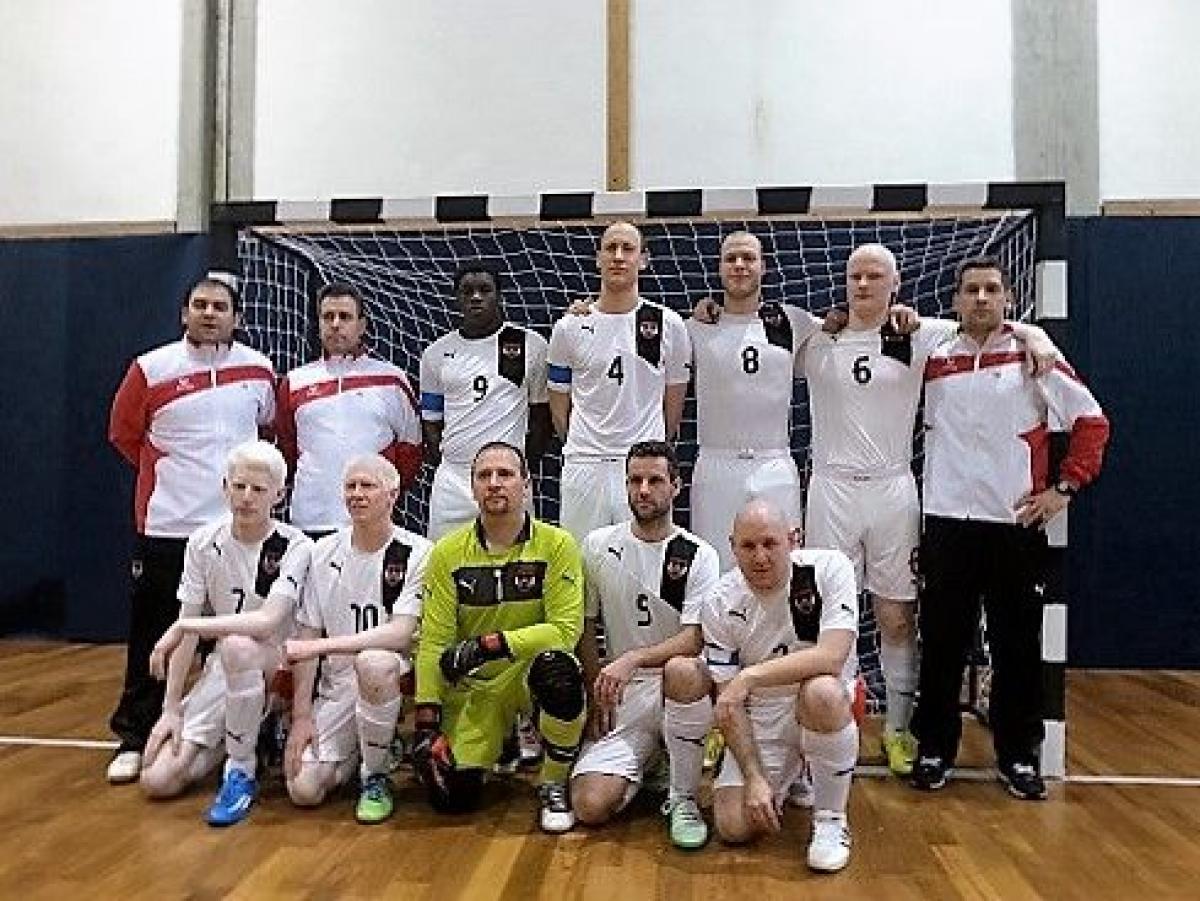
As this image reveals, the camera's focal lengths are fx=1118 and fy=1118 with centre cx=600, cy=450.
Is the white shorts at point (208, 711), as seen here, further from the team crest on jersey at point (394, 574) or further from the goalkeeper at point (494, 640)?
the goalkeeper at point (494, 640)

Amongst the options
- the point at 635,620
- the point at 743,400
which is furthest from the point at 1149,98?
the point at 635,620

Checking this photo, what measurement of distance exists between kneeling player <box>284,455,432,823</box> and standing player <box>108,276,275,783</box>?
66 cm

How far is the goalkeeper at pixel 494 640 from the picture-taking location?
3.38m

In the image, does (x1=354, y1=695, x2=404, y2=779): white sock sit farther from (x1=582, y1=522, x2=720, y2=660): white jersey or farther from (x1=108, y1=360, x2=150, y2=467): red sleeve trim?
(x1=108, y1=360, x2=150, y2=467): red sleeve trim

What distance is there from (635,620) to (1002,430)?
1.42 m

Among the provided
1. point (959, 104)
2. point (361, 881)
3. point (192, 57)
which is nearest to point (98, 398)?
point (192, 57)

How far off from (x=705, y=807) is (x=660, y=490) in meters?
1.00

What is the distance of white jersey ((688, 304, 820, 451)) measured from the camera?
13.5 feet

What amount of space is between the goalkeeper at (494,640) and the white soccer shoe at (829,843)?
76cm

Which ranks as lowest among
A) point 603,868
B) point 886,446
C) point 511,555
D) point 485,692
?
point 603,868

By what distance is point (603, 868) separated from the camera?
2.95 meters

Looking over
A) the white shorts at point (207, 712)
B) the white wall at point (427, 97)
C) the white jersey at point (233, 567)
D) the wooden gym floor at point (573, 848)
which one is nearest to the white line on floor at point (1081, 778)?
the wooden gym floor at point (573, 848)

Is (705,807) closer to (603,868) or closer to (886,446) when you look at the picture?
(603,868)

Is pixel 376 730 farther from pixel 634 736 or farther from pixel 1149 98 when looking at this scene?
pixel 1149 98
